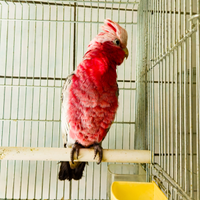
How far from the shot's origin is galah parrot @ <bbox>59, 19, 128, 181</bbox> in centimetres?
70

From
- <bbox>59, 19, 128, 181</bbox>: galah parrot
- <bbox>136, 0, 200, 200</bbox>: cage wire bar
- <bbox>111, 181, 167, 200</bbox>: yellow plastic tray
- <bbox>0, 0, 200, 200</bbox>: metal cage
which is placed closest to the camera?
<bbox>136, 0, 200, 200</bbox>: cage wire bar

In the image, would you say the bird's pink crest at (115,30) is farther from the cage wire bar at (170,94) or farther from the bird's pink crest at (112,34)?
the cage wire bar at (170,94)

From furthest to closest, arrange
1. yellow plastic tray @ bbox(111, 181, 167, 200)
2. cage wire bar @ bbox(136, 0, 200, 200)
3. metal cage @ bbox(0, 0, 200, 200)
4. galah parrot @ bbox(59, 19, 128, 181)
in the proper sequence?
metal cage @ bbox(0, 0, 200, 200) < galah parrot @ bbox(59, 19, 128, 181) < yellow plastic tray @ bbox(111, 181, 167, 200) < cage wire bar @ bbox(136, 0, 200, 200)

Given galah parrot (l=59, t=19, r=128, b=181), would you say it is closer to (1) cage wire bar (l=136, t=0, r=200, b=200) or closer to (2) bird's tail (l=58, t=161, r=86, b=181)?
(2) bird's tail (l=58, t=161, r=86, b=181)

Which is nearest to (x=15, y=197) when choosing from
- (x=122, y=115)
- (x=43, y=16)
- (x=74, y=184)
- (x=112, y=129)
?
(x=74, y=184)

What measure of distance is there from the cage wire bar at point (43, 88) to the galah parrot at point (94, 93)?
0.21 metres

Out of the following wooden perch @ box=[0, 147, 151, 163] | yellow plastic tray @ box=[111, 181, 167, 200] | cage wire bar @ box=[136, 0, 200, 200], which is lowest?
yellow plastic tray @ box=[111, 181, 167, 200]

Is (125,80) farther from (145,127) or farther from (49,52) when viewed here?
(49,52)

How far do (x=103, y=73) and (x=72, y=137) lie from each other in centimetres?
34

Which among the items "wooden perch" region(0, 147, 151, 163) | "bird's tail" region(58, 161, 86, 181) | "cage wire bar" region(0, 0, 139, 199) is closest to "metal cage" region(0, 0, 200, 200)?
"cage wire bar" region(0, 0, 139, 199)

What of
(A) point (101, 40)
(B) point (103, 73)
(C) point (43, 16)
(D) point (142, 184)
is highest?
(C) point (43, 16)

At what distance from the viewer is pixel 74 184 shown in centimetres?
100

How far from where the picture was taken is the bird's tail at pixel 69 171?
0.79 metres

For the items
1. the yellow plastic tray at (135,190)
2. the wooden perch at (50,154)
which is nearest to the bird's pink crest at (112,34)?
the wooden perch at (50,154)
